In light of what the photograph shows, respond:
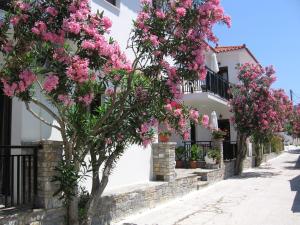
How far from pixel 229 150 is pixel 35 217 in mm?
15273

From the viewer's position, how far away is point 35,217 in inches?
271

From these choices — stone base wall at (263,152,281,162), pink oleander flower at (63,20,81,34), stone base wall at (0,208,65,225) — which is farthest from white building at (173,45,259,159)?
pink oleander flower at (63,20,81,34)

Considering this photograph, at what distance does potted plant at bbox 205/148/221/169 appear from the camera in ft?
55.6

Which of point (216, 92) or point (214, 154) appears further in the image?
point (216, 92)

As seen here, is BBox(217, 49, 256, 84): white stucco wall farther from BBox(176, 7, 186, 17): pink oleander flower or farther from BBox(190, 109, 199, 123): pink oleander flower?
BBox(176, 7, 186, 17): pink oleander flower

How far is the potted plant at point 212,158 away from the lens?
16953 mm

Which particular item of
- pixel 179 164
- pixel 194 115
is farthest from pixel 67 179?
pixel 179 164

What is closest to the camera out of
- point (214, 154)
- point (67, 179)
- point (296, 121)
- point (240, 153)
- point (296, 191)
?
point (67, 179)

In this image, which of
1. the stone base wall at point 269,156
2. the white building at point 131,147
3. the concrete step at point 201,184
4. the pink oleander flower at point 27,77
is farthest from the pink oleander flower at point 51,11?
the stone base wall at point 269,156

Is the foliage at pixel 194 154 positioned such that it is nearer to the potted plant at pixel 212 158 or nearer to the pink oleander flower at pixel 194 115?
the potted plant at pixel 212 158

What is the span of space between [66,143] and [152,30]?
8.17 ft

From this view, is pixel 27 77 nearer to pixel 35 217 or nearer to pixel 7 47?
pixel 7 47

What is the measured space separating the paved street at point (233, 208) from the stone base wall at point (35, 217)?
Result: 79.8 inches

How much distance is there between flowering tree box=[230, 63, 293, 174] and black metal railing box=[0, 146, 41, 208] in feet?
44.6
